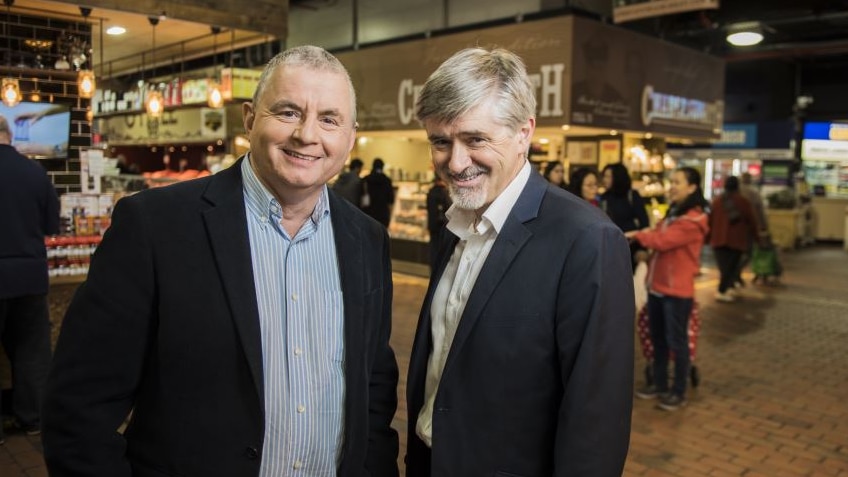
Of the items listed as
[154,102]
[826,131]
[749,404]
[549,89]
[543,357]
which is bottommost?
[749,404]

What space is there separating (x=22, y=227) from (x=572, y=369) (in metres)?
3.76

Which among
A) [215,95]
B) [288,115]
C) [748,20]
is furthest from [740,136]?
[288,115]

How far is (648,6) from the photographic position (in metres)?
8.23

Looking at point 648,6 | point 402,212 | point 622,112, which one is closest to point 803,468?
point 648,6

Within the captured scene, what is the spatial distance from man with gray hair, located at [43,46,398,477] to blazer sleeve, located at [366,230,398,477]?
0.12 meters

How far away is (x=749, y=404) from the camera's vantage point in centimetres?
528

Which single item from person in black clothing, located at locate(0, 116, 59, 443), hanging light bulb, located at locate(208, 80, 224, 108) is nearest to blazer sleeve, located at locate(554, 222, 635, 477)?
person in black clothing, located at locate(0, 116, 59, 443)

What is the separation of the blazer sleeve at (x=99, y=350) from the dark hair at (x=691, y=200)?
4.37 meters

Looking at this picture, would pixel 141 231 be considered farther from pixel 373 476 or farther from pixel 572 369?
pixel 572 369

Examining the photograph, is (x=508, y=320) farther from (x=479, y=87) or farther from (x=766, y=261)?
(x=766, y=261)

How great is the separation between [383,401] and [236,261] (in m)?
0.67

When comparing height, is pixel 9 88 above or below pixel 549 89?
below

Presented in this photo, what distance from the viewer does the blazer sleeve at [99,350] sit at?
1.51 m

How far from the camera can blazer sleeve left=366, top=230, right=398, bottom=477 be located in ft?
6.38
